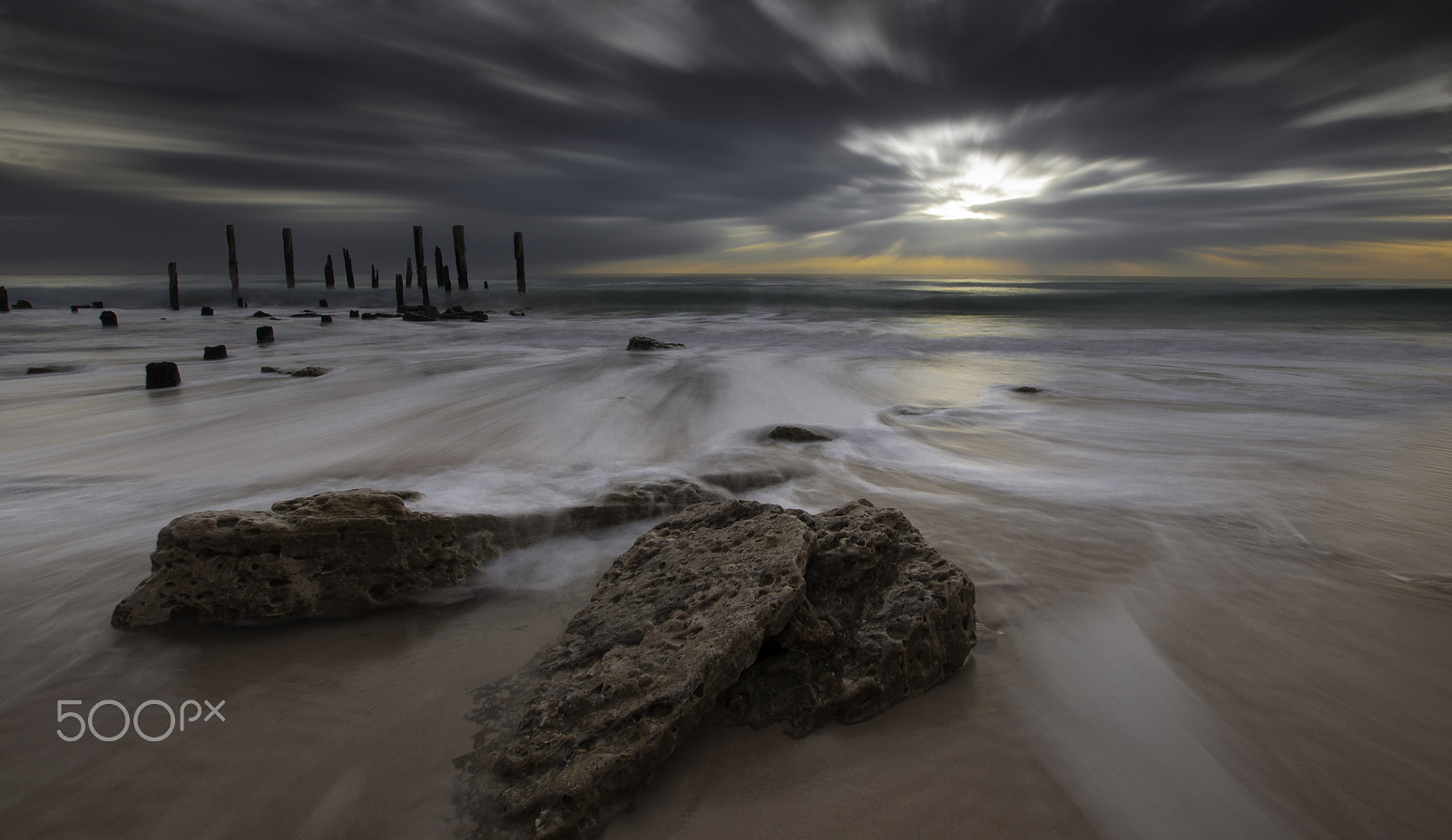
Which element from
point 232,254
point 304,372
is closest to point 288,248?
point 232,254

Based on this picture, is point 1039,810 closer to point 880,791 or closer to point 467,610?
point 880,791

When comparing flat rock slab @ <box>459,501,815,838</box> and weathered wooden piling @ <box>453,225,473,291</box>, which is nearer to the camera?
flat rock slab @ <box>459,501,815,838</box>

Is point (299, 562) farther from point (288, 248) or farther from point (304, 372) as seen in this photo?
point (288, 248)

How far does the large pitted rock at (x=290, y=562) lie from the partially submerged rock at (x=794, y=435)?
3.10m

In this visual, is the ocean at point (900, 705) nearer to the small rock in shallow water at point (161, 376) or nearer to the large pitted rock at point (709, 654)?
the large pitted rock at point (709, 654)

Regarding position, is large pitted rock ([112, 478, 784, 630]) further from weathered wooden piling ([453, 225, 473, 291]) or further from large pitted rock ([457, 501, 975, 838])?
weathered wooden piling ([453, 225, 473, 291])

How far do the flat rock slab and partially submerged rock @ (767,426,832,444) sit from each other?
2858 mm

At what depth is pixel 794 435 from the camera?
5.35 metres

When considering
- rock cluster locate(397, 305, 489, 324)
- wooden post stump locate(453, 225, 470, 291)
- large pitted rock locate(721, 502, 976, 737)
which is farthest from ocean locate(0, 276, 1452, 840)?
wooden post stump locate(453, 225, 470, 291)

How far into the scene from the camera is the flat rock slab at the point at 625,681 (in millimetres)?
1605

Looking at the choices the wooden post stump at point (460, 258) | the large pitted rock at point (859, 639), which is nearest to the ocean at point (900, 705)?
the large pitted rock at point (859, 639)

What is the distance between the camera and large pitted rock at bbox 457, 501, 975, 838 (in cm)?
165

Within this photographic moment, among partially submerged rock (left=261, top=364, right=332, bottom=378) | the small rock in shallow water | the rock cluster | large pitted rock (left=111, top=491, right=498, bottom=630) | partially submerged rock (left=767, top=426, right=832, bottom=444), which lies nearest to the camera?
large pitted rock (left=111, top=491, right=498, bottom=630)

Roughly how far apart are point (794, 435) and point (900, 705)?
341 centimetres
